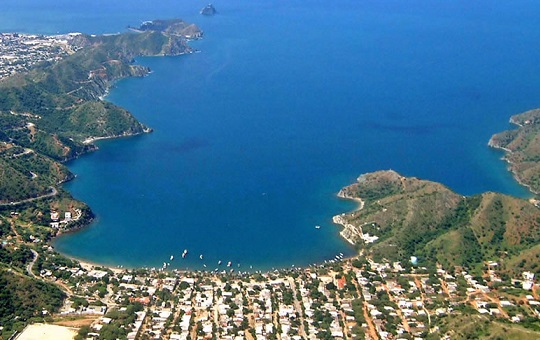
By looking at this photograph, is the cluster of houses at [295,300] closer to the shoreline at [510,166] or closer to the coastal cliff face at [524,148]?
the shoreline at [510,166]

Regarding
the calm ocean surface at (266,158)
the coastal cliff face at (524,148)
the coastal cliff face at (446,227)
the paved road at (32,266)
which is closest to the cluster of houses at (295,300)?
the paved road at (32,266)

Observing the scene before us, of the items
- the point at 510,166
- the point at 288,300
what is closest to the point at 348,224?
the point at 288,300

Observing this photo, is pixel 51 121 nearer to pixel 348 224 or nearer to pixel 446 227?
pixel 348 224

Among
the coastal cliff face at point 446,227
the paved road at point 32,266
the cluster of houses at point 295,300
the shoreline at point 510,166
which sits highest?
the shoreline at point 510,166

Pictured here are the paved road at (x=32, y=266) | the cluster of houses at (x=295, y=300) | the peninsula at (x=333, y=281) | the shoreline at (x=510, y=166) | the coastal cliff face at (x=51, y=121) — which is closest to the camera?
the peninsula at (x=333, y=281)

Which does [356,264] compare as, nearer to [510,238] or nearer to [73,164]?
[510,238]

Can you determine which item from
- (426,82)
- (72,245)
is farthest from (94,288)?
(426,82)

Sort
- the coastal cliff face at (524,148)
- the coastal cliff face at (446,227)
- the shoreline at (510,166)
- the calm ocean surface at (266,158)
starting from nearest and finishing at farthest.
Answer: the coastal cliff face at (446,227)
the calm ocean surface at (266,158)
the shoreline at (510,166)
the coastal cliff face at (524,148)
